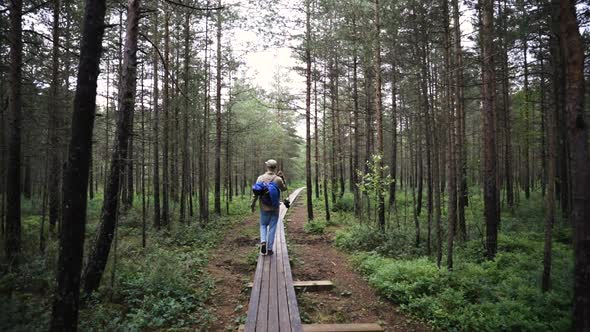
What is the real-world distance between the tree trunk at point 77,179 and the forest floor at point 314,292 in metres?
2.28

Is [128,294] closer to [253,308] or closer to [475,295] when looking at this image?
[253,308]

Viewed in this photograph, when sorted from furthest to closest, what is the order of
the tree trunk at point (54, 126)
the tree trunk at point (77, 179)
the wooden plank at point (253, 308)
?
the tree trunk at point (54, 126)
the wooden plank at point (253, 308)
the tree trunk at point (77, 179)

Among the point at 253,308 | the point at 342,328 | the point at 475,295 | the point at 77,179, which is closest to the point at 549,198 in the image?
the point at 475,295

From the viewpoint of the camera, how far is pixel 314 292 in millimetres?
6617

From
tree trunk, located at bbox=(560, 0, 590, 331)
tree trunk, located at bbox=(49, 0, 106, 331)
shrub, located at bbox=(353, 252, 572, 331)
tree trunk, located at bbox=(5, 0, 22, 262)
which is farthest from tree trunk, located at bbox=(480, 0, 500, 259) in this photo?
tree trunk, located at bbox=(5, 0, 22, 262)

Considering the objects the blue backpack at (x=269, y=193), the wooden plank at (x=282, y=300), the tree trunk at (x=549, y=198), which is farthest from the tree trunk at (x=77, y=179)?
the tree trunk at (x=549, y=198)

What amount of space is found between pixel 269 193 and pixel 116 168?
11.3 feet

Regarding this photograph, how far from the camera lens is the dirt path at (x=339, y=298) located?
544 centimetres

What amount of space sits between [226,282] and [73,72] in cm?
1449

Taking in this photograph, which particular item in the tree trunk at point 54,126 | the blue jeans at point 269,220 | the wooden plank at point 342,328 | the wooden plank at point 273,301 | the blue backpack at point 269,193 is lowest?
the wooden plank at point 342,328

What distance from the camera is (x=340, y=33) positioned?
13.1 metres

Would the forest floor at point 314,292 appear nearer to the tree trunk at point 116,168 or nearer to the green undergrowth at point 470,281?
the green undergrowth at point 470,281

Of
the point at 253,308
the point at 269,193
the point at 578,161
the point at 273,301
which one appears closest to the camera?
the point at 578,161

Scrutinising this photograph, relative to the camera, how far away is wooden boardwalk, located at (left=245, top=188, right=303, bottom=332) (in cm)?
425
